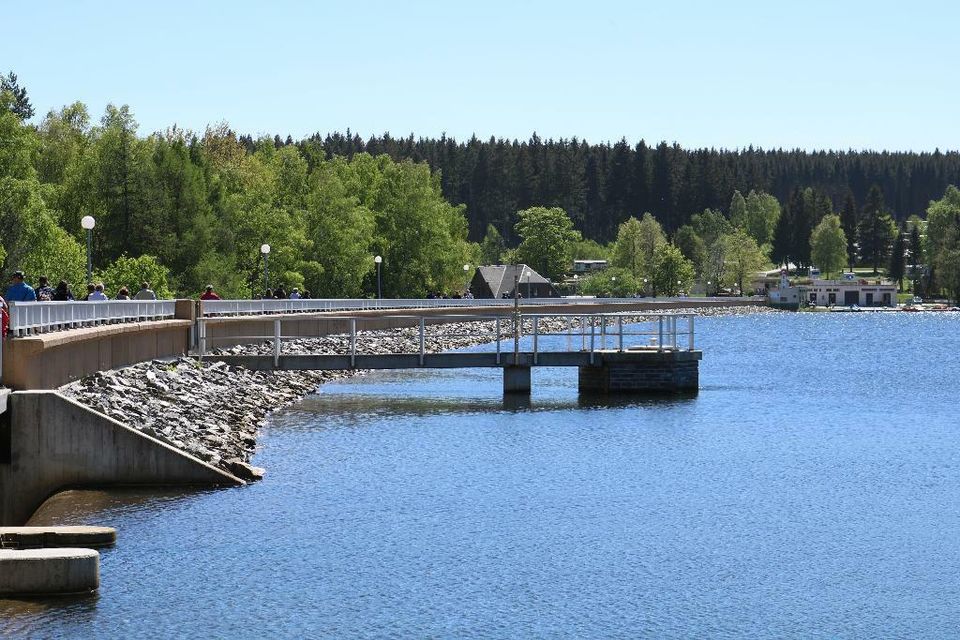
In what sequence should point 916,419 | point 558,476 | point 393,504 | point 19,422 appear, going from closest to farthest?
point 19,422
point 393,504
point 558,476
point 916,419

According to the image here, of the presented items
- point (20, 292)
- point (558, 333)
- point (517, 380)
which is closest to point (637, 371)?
point (558, 333)

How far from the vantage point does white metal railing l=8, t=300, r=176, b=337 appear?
29.3 meters

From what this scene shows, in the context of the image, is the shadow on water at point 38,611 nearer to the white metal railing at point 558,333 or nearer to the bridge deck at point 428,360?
the white metal railing at point 558,333

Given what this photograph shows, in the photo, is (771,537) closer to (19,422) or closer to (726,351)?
(19,422)

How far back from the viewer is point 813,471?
123 feet

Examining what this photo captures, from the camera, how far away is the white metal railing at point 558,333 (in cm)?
4953

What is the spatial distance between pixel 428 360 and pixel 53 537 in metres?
25.9

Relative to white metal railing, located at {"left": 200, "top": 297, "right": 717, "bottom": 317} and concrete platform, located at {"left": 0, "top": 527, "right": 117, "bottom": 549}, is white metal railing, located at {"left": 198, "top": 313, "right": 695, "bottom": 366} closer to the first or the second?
white metal railing, located at {"left": 200, "top": 297, "right": 717, "bottom": 317}

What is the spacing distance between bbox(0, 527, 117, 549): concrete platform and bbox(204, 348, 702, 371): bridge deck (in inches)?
871

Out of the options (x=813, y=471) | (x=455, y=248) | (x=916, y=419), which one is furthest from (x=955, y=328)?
(x=813, y=471)

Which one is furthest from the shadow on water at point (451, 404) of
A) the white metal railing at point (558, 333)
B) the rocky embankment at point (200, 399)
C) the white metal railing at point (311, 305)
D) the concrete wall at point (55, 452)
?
the concrete wall at point (55, 452)

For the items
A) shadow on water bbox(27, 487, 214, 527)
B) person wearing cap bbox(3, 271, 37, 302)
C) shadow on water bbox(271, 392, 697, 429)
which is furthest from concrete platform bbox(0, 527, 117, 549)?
shadow on water bbox(271, 392, 697, 429)

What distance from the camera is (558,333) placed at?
50.9 m

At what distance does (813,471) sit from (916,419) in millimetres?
16192
